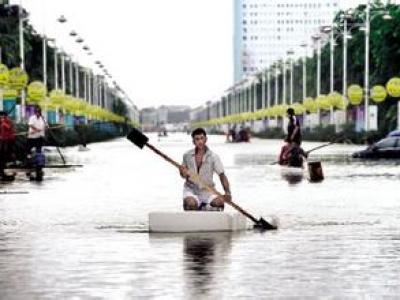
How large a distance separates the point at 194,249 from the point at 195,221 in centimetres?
210

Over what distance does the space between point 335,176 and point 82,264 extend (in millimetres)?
21563

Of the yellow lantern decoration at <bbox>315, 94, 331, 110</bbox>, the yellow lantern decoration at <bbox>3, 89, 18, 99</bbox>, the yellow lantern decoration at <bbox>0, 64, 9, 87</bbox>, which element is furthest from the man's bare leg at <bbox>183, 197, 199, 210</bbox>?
the yellow lantern decoration at <bbox>315, 94, 331, 110</bbox>

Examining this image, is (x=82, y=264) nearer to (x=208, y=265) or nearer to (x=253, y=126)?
(x=208, y=265)

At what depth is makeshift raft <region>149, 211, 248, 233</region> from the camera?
54.6ft

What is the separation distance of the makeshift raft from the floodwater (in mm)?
332

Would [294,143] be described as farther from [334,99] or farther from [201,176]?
[334,99]

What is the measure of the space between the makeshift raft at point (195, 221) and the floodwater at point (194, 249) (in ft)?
1.09

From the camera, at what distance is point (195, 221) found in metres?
16.7

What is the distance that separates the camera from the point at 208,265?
12961mm

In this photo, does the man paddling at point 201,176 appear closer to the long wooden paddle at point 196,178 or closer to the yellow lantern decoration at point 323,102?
the long wooden paddle at point 196,178

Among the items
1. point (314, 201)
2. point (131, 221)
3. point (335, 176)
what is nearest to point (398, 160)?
point (335, 176)

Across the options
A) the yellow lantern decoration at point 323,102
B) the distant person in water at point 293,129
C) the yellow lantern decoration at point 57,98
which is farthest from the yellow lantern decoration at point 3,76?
the yellow lantern decoration at point 323,102

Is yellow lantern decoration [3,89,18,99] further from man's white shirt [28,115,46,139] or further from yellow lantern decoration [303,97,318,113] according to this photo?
yellow lantern decoration [303,97,318,113]

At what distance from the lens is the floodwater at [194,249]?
1122 cm
